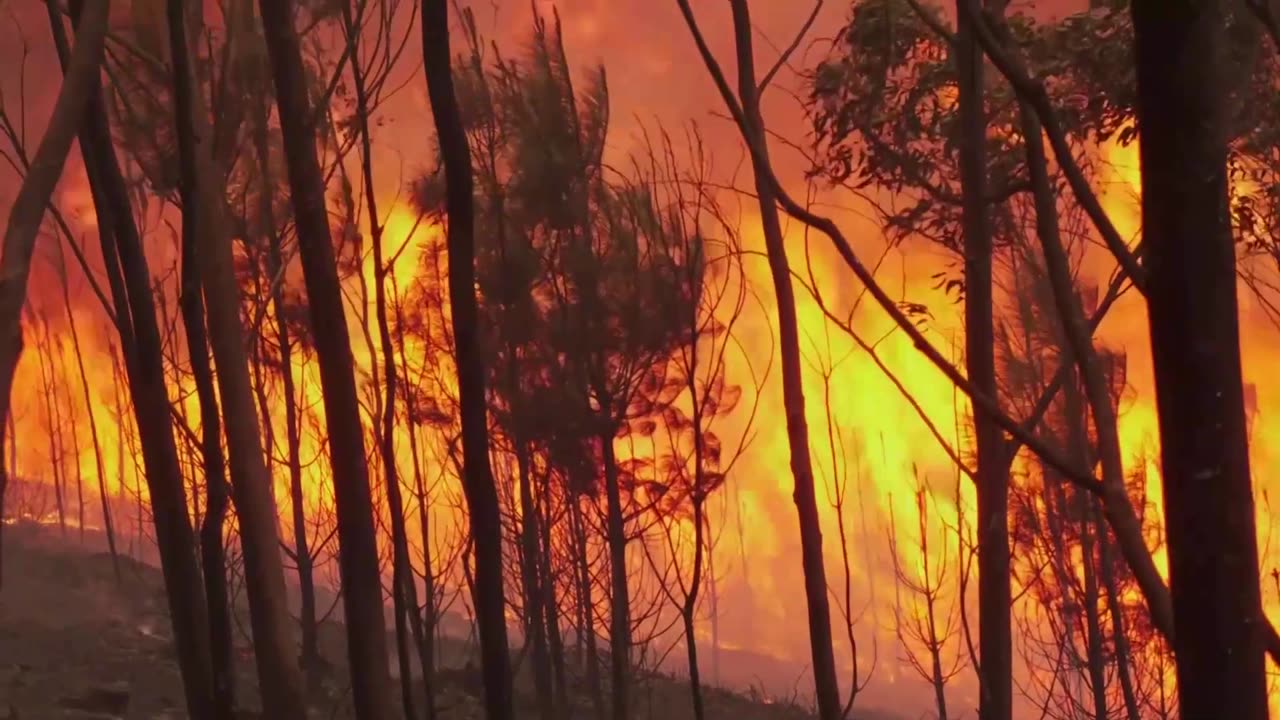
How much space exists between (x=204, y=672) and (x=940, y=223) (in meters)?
4.84

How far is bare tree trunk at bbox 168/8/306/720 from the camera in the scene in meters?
5.38

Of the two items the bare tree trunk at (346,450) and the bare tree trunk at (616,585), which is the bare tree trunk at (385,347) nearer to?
the bare tree trunk at (346,450)

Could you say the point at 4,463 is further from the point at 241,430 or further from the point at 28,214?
the point at 241,430

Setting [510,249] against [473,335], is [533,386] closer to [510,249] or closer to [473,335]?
[510,249]

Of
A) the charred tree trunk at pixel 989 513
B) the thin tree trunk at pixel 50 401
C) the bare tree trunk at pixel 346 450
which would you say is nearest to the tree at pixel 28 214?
the bare tree trunk at pixel 346 450

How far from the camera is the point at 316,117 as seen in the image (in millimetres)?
5328

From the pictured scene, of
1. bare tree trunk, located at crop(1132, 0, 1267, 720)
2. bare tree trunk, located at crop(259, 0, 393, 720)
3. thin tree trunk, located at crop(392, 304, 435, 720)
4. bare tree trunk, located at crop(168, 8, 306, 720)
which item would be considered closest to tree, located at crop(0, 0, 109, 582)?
bare tree trunk, located at crop(1132, 0, 1267, 720)

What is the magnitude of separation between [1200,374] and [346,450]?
4.38 m

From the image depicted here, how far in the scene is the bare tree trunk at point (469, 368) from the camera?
15.4 feet

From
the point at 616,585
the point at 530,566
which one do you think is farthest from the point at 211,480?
the point at 530,566

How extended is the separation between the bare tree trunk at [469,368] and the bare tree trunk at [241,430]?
3.73ft

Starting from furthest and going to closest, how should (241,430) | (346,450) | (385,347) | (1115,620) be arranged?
(1115,620) → (385,347) → (241,430) → (346,450)

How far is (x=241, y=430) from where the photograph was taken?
5523mm

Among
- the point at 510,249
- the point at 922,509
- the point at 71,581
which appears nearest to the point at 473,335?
the point at 922,509
